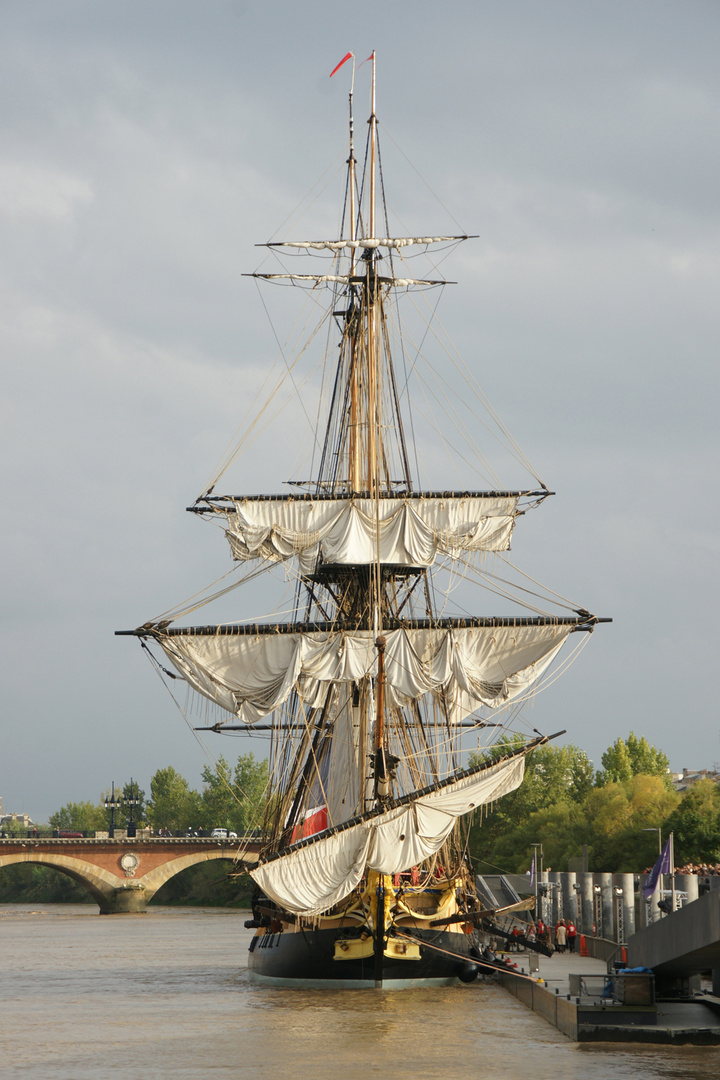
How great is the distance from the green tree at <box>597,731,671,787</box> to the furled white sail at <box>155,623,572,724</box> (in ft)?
143

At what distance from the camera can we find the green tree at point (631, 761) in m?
80.2

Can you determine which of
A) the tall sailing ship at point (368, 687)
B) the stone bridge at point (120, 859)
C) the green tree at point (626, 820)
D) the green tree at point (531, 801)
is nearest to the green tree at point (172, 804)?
the stone bridge at point (120, 859)

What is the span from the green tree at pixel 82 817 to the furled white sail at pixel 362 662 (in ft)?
→ 354

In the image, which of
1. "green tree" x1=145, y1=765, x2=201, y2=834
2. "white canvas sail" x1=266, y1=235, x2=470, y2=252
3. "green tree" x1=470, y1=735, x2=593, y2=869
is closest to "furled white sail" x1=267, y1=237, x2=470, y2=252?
"white canvas sail" x1=266, y1=235, x2=470, y2=252

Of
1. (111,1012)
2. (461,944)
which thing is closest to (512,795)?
(461,944)

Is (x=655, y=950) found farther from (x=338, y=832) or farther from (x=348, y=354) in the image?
(x=348, y=354)

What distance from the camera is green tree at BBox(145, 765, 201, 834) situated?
122431 millimetres

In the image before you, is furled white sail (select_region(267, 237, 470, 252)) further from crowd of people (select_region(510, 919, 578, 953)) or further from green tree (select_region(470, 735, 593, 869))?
green tree (select_region(470, 735, 593, 869))

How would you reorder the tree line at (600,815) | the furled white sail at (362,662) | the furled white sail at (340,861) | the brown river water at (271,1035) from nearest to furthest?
the brown river water at (271,1035), the furled white sail at (340,861), the furled white sail at (362,662), the tree line at (600,815)

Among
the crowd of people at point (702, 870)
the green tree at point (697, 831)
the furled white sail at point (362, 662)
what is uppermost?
the furled white sail at point (362, 662)

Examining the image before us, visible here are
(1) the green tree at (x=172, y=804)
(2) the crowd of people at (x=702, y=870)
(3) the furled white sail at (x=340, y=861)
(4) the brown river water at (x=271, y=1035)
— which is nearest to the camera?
(4) the brown river water at (x=271, y=1035)

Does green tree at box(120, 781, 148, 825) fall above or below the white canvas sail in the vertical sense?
below

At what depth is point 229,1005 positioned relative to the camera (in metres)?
30.9

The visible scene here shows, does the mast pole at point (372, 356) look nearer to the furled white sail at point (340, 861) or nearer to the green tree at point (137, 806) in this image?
the furled white sail at point (340, 861)
